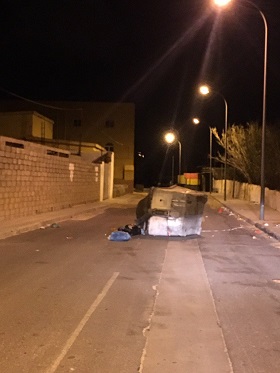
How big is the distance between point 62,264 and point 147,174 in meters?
106

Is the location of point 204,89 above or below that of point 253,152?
above

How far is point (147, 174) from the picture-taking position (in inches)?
4626

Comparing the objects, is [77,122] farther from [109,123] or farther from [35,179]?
[35,179]

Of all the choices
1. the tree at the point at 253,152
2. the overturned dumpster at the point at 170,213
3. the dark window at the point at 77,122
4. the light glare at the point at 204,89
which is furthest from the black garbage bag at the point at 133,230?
the dark window at the point at 77,122

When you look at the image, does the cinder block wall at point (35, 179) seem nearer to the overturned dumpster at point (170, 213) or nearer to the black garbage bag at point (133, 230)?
the black garbage bag at point (133, 230)

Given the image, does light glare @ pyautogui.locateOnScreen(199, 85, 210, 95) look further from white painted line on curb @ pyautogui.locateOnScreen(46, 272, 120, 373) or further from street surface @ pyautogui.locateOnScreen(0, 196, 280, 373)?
white painted line on curb @ pyautogui.locateOnScreen(46, 272, 120, 373)

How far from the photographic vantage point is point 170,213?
1759 centimetres

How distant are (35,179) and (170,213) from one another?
966cm

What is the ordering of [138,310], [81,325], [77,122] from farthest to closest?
[77,122] < [138,310] < [81,325]

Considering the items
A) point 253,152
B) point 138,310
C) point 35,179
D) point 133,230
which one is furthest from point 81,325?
point 253,152

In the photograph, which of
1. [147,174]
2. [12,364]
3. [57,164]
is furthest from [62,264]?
[147,174]

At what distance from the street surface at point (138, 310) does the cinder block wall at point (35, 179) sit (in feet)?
22.3

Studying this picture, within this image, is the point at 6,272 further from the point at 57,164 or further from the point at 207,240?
the point at 57,164

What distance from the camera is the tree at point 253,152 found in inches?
1511
